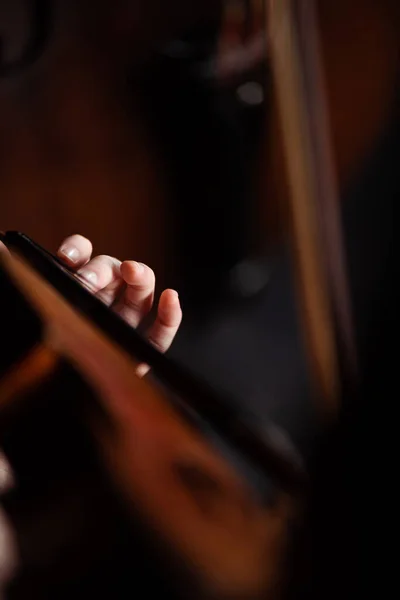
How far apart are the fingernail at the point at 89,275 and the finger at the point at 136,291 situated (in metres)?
0.02

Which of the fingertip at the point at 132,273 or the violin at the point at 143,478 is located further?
the fingertip at the point at 132,273

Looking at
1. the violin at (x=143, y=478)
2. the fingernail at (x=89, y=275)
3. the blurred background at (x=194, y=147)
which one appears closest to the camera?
the violin at (x=143, y=478)

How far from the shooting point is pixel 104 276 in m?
0.40

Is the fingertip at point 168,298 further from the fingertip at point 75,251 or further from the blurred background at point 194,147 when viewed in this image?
the blurred background at point 194,147

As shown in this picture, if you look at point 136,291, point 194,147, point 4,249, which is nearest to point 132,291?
point 136,291

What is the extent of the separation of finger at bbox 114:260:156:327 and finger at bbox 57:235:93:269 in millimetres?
36

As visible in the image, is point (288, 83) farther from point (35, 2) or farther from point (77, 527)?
point (77, 527)

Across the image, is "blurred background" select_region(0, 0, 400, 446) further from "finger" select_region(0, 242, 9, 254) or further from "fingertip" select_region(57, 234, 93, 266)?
"finger" select_region(0, 242, 9, 254)

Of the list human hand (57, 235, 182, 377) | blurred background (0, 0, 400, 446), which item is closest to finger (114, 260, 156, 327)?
human hand (57, 235, 182, 377)

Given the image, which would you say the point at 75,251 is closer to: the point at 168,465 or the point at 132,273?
the point at 132,273

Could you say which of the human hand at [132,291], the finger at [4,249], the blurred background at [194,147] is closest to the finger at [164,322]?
the human hand at [132,291]

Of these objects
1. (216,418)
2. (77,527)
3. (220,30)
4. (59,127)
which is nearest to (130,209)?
(59,127)

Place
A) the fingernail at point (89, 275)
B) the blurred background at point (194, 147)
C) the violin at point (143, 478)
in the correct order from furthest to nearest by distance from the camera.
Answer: the blurred background at point (194, 147), the fingernail at point (89, 275), the violin at point (143, 478)

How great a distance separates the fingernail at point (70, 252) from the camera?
42 centimetres
